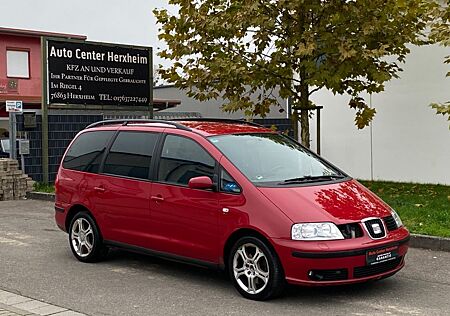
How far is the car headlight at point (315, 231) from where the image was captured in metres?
6.45

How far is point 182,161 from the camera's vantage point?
762 cm

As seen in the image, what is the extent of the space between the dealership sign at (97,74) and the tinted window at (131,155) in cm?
895

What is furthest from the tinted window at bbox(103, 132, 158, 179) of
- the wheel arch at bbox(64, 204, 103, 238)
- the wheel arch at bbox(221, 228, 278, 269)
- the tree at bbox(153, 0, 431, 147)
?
the tree at bbox(153, 0, 431, 147)

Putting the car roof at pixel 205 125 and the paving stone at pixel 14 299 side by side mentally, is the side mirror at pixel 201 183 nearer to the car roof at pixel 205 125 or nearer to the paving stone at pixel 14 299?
the car roof at pixel 205 125

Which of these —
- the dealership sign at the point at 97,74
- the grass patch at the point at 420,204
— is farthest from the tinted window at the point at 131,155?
the dealership sign at the point at 97,74

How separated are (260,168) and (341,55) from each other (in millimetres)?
5545

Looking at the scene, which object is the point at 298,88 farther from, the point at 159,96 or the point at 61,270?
the point at 159,96

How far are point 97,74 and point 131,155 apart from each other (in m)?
9.89

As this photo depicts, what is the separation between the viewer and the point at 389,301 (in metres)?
6.70

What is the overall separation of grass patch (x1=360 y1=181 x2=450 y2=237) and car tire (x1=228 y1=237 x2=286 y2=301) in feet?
11.8

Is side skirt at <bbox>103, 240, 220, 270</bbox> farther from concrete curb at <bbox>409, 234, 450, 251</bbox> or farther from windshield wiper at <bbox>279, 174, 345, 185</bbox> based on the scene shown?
concrete curb at <bbox>409, 234, 450, 251</bbox>

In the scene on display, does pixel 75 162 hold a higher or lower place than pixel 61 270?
higher

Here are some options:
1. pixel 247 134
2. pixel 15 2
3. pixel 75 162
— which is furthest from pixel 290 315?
pixel 15 2

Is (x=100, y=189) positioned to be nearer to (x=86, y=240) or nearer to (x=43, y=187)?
(x=86, y=240)
